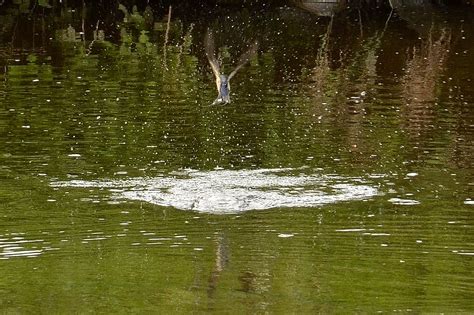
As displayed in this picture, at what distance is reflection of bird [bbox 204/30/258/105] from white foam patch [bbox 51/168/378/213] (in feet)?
3.43

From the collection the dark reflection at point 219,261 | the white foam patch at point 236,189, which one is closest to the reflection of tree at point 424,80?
the white foam patch at point 236,189

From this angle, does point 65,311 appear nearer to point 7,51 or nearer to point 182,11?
point 7,51

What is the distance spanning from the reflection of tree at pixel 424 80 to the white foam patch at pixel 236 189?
3115mm

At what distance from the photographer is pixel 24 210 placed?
12.2 meters

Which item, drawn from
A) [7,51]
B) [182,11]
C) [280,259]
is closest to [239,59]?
[7,51]

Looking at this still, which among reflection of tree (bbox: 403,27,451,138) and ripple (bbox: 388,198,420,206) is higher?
reflection of tree (bbox: 403,27,451,138)

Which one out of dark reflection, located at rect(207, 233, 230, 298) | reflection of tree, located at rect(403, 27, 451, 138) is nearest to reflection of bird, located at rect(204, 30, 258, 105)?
reflection of tree, located at rect(403, 27, 451, 138)

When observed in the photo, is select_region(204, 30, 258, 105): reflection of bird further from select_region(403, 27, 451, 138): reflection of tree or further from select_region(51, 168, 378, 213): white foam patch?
select_region(403, 27, 451, 138): reflection of tree

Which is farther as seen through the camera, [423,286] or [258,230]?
[258,230]

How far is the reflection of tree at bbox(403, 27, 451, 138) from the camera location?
17.3 meters

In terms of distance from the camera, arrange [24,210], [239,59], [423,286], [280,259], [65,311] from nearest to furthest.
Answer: [65,311], [423,286], [280,259], [24,210], [239,59]

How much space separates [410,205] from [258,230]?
72.7 inches

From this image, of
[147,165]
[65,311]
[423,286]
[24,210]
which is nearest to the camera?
[65,311]

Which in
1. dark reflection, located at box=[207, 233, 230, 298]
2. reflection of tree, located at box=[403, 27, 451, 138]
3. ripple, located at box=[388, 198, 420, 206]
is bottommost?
dark reflection, located at box=[207, 233, 230, 298]
